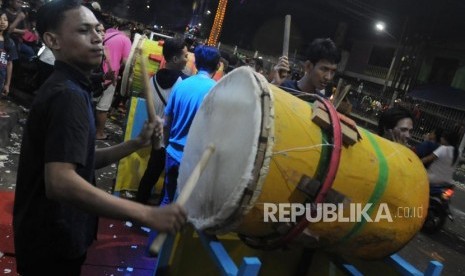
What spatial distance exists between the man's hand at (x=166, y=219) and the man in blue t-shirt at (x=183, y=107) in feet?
6.67

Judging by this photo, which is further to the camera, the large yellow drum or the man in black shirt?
the large yellow drum

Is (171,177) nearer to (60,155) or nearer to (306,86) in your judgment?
(306,86)

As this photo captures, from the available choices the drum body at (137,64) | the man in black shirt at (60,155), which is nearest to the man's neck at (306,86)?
the man in black shirt at (60,155)

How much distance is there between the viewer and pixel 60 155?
4.75ft

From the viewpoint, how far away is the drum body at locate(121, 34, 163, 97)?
6113 mm

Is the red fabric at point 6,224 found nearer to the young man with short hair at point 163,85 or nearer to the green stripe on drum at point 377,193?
the young man with short hair at point 163,85

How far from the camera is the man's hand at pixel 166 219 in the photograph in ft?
4.57

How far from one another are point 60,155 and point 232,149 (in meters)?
0.78

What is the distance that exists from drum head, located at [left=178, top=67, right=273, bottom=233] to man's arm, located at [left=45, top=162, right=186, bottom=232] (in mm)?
435

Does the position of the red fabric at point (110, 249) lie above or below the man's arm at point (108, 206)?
below

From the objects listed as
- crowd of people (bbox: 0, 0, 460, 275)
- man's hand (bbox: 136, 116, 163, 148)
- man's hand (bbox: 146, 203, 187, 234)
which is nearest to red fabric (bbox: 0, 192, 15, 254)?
crowd of people (bbox: 0, 0, 460, 275)

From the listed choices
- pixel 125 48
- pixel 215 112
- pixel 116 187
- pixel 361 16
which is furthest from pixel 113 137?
pixel 361 16

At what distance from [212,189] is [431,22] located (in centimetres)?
2490

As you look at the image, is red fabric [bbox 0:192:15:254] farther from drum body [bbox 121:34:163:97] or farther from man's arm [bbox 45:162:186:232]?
drum body [bbox 121:34:163:97]
